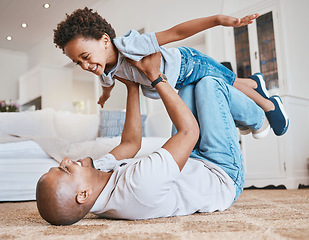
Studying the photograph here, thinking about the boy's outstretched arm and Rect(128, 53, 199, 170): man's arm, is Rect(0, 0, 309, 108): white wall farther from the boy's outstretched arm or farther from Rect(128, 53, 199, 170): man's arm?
Rect(128, 53, 199, 170): man's arm

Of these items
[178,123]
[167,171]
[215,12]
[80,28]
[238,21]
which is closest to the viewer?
[167,171]

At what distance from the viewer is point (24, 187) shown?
2.39m

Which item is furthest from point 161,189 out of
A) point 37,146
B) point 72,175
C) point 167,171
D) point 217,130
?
point 37,146

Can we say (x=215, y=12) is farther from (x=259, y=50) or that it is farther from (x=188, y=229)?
(x=188, y=229)

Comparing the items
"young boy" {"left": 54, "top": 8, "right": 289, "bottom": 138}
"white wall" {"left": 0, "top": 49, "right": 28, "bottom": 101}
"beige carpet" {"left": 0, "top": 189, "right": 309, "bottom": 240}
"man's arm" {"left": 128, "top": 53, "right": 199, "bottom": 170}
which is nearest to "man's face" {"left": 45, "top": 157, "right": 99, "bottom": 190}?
"beige carpet" {"left": 0, "top": 189, "right": 309, "bottom": 240}

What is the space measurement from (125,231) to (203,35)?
12.7ft

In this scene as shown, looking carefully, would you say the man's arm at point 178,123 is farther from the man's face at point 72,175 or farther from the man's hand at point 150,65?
the man's face at point 72,175

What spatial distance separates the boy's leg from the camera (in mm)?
1254

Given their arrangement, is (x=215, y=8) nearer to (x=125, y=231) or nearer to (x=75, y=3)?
(x=75, y=3)

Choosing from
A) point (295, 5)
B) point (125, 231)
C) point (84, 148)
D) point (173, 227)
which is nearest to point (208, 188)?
point (173, 227)

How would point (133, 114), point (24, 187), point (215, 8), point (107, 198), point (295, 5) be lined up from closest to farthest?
point (107, 198), point (133, 114), point (24, 187), point (295, 5), point (215, 8)

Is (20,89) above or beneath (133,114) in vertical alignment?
above

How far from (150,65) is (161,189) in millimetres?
534

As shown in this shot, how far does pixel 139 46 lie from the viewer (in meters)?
1.31
